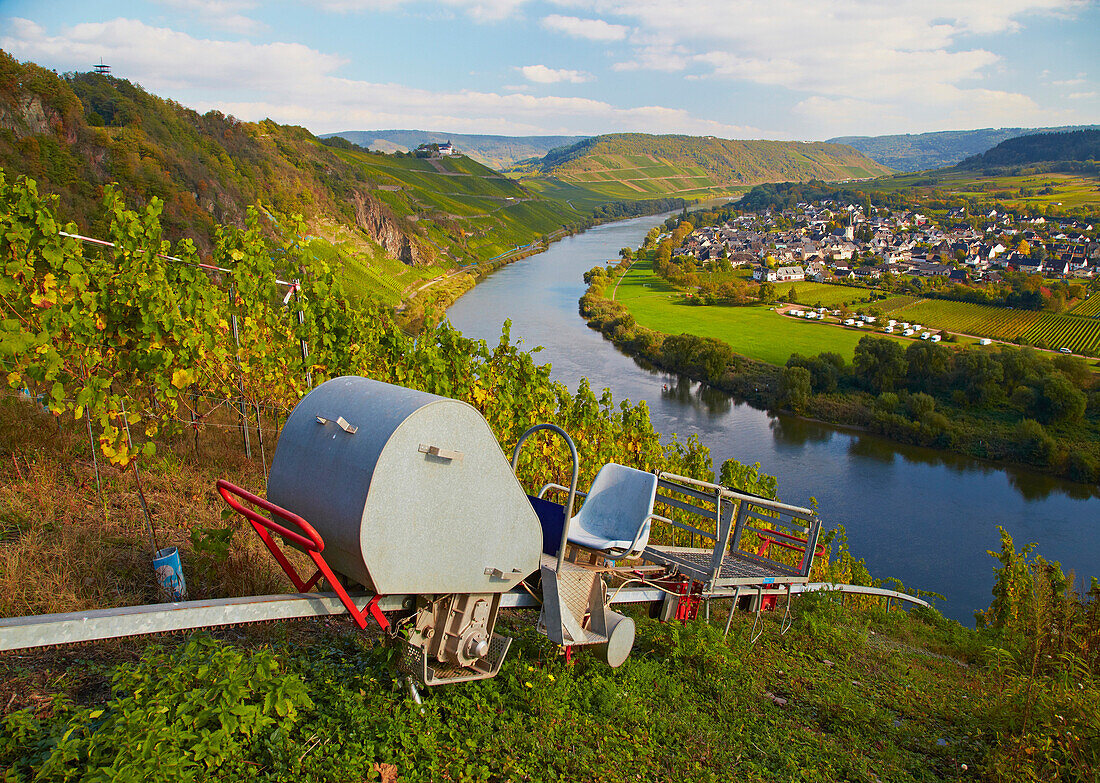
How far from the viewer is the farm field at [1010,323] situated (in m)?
72.2

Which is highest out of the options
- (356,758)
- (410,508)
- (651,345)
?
(410,508)

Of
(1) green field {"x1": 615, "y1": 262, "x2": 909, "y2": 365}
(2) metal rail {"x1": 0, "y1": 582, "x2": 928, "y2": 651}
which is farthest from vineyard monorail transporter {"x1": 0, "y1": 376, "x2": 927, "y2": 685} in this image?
(1) green field {"x1": 615, "y1": 262, "x2": 909, "y2": 365}

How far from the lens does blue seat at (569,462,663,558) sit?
5.46 m

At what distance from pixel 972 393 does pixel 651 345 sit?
26572mm

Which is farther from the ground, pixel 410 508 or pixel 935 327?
pixel 410 508

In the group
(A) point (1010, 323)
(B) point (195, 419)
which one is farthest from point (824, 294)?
(B) point (195, 419)

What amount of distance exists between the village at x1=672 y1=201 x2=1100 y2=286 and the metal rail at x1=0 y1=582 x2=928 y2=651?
375 feet

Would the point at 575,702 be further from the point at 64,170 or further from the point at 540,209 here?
the point at 540,209

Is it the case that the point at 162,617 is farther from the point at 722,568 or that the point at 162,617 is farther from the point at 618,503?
the point at 722,568

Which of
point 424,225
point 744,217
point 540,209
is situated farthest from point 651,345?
point 744,217

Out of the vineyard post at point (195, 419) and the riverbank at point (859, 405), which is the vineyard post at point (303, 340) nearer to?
the vineyard post at point (195, 419)

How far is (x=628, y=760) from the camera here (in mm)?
4262

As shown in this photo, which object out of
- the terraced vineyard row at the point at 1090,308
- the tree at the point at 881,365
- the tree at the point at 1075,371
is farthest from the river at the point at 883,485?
the terraced vineyard row at the point at 1090,308

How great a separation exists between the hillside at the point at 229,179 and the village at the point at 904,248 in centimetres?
4206
